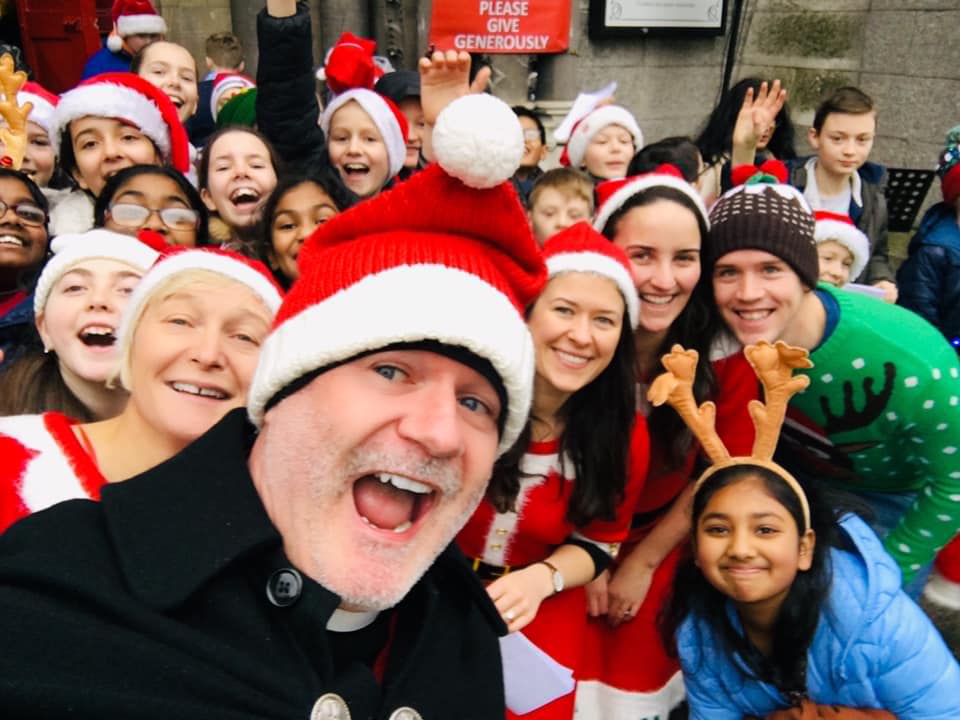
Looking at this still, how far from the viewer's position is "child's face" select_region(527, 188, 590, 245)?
3.22 metres

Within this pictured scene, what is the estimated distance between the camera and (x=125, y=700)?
2.98 feet

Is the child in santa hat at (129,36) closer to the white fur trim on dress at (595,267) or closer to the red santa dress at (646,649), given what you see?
the white fur trim on dress at (595,267)

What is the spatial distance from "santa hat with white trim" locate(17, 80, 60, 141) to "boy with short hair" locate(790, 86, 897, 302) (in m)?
3.75

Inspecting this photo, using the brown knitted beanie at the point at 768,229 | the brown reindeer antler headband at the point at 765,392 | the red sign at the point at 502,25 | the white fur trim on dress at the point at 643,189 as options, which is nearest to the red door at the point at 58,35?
the red sign at the point at 502,25

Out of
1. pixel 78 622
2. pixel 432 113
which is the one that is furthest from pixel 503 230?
pixel 432 113

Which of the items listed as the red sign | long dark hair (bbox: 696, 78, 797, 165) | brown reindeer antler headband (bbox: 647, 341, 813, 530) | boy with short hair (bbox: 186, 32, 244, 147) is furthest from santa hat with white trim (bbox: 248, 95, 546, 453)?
the red sign

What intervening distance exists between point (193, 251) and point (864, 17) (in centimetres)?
697

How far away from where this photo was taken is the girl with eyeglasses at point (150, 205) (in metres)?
2.47

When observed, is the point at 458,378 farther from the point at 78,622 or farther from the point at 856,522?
the point at 856,522

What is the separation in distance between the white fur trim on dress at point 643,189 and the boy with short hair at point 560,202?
0.71 metres

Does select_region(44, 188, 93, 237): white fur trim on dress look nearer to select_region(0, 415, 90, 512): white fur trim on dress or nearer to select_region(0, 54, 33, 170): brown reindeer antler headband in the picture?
select_region(0, 54, 33, 170): brown reindeer antler headband

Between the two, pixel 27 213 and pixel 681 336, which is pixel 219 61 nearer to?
pixel 27 213

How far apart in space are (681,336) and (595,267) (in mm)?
508

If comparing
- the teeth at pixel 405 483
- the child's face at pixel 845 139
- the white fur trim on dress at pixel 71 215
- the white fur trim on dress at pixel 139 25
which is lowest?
the teeth at pixel 405 483
